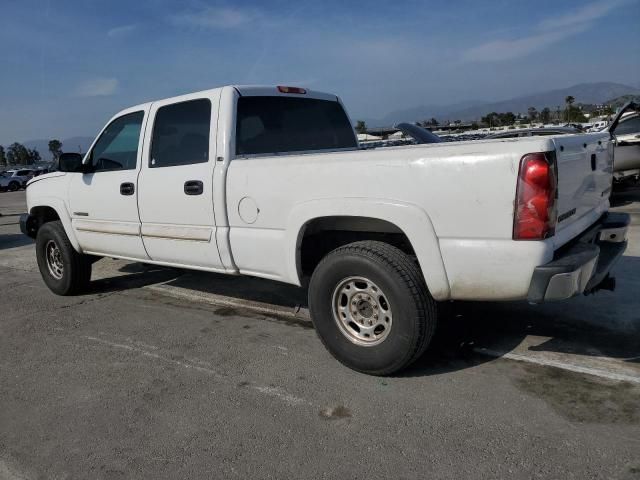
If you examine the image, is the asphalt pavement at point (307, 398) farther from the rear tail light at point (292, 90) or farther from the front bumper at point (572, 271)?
the rear tail light at point (292, 90)

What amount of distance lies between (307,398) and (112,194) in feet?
9.79

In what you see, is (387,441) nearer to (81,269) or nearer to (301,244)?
(301,244)

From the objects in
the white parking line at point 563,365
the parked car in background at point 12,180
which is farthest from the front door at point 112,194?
the parked car in background at point 12,180

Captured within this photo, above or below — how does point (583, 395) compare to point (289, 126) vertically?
below

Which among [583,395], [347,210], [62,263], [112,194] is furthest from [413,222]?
[62,263]

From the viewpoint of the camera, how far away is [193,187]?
4.34m

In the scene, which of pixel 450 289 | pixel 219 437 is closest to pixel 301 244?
pixel 450 289

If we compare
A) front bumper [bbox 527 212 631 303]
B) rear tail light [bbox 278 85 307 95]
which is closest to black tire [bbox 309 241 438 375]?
front bumper [bbox 527 212 631 303]

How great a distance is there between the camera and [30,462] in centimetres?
288

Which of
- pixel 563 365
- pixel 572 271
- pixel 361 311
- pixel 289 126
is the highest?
pixel 289 126

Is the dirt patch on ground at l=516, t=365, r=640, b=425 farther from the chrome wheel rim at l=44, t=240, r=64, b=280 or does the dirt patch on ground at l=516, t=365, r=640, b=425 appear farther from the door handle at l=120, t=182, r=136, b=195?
the chrome wheel rim at l=44, t=240, r=64, b=280

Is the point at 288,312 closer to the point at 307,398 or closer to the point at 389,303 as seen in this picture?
the point at 307,398

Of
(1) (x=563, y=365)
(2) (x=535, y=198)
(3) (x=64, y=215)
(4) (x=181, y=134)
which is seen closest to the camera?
(2) (x=535, y=198)

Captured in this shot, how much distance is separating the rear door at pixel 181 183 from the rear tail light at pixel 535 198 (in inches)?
91.3
